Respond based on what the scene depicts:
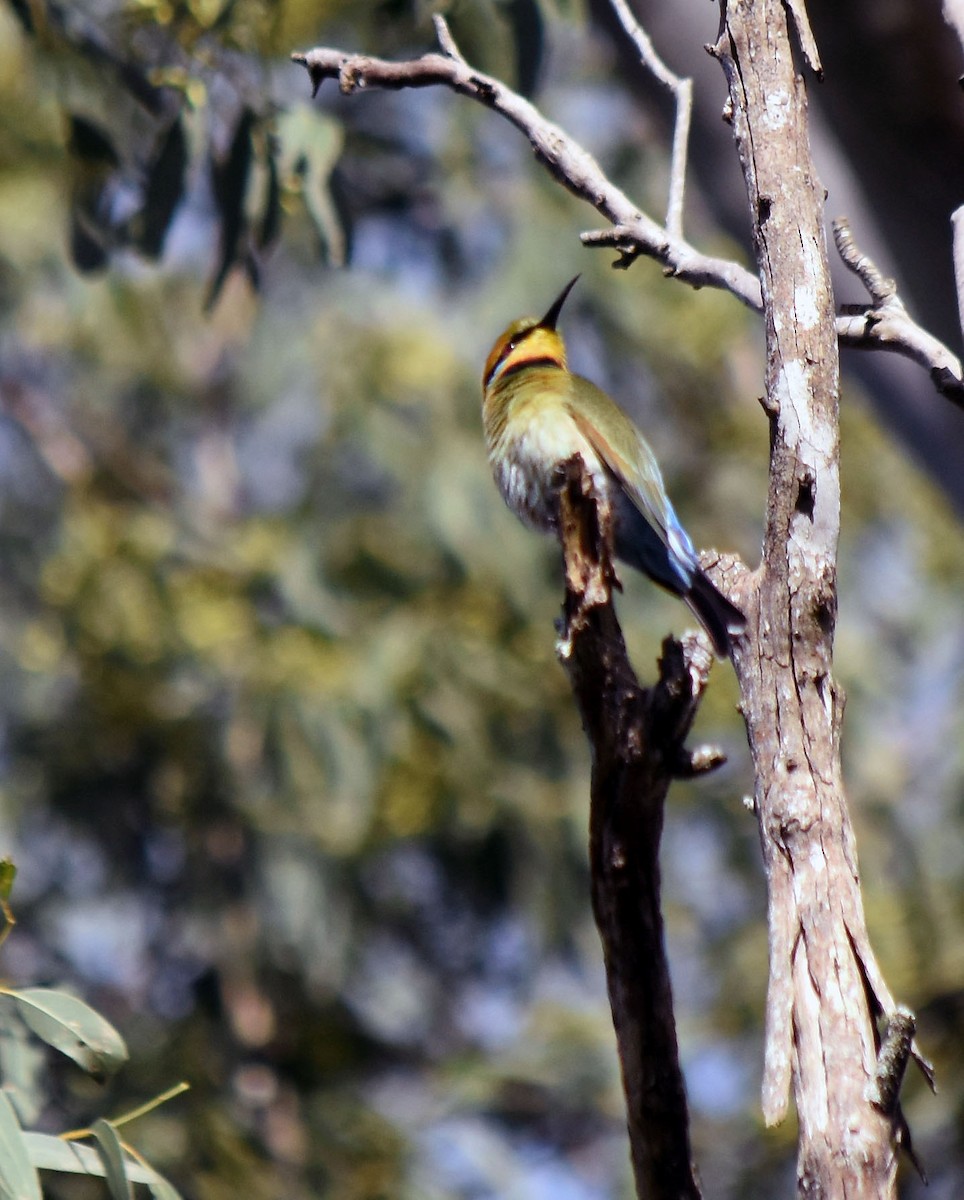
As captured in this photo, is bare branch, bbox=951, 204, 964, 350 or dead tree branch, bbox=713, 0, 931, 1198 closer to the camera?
dead tree branch, bbox=713, 0, 931, 1198

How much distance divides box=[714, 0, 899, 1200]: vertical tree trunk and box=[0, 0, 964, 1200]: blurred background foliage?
271 centimetres

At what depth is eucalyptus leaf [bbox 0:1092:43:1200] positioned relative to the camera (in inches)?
72.3

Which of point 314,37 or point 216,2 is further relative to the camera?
point 314,37

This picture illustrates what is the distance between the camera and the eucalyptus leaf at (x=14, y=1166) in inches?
72.3

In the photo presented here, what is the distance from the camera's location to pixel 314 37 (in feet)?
16.9

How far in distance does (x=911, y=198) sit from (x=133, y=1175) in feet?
7.26

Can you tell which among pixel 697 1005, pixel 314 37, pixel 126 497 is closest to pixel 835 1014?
pixel 314 37

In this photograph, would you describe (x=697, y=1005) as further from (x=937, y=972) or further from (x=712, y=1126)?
(x=937, y=972)

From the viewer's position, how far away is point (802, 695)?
1.60m

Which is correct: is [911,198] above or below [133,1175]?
above

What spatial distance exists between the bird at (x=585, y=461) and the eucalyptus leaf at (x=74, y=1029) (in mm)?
1133

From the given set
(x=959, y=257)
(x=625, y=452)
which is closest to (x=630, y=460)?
(x=625, y=452)

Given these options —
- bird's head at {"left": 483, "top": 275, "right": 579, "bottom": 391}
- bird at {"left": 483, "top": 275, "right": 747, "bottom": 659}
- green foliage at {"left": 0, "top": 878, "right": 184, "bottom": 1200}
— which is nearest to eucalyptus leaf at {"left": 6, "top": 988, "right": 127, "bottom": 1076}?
green foliage at {"left": 0, "top": 878, "right": 184, "bottom": 1200}

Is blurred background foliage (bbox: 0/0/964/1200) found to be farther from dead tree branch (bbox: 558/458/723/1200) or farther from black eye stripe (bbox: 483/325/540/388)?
dead tree branch (bbox: 558/458/723/1200)
